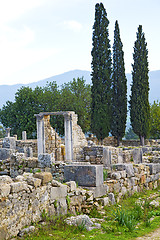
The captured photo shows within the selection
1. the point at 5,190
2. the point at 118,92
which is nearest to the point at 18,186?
the point at 5,190

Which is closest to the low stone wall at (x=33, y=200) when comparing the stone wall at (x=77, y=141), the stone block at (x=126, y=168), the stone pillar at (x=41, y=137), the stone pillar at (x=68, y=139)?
the stone block at (x=126, y=168)

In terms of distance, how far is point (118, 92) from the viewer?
3769cm

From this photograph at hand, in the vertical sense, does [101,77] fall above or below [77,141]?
above

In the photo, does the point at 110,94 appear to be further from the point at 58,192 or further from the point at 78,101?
the point at 58,192

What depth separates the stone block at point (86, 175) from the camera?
27.0 ft

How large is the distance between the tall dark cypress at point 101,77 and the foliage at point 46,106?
27.0 ft

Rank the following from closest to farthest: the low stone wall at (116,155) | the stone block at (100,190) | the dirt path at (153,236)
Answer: the dirt path at (153,236) → the stone block at (100,190) → the low stone wall at (116,155)

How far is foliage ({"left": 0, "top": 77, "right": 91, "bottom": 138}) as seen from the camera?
42.7 m

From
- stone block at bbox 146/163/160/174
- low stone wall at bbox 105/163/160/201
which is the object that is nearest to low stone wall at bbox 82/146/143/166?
stone block at bbox 146/163/160/174

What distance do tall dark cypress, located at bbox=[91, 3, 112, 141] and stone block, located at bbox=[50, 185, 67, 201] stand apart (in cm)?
2742

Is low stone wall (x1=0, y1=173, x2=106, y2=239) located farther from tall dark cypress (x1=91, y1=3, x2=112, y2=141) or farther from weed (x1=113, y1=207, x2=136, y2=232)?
tall dark cypress (x1=91, y1=3, x2=112, y2=141)

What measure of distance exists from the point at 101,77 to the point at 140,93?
511cm

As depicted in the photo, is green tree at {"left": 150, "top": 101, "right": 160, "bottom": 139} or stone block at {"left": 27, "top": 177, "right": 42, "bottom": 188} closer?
stone block at {"left": 27, "top": 177, "right": 42, "bottom": 188}

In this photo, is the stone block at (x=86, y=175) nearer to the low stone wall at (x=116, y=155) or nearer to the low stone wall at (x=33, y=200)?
the low stone wall at (x=33, y=200)
